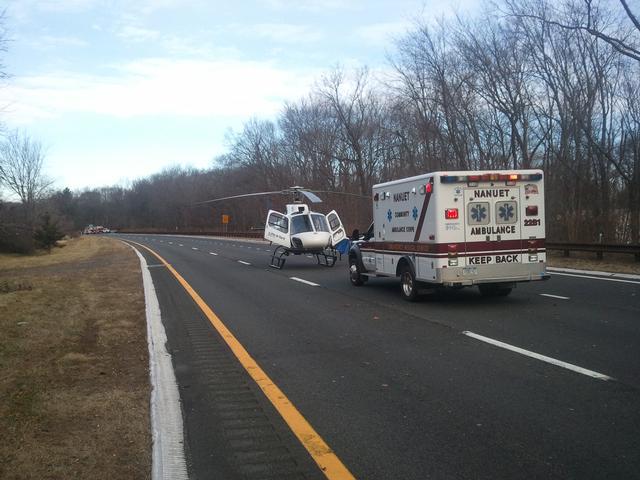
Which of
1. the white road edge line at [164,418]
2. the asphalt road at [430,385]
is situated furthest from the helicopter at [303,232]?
the white road edge line at [164,418]

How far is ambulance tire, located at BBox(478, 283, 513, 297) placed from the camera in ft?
42.7

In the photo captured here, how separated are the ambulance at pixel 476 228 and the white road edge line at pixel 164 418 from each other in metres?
5.46

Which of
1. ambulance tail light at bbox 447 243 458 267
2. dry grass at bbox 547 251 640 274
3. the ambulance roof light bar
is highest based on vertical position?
the ambulance roof light bar

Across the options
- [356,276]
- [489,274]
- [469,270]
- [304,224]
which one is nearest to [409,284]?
[469,270]

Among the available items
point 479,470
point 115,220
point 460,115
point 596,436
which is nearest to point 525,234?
point 596,436

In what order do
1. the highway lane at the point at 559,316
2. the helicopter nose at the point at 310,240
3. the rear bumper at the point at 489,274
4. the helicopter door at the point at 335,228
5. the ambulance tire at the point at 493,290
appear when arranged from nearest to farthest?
the highway lane at the point at 559,316 → the rear bumper at the point at 489,274 → the ambulance tire at the point at 493,290 → the helicopter nose at the point at 310,240 → the helicopter door at the point at 335,228

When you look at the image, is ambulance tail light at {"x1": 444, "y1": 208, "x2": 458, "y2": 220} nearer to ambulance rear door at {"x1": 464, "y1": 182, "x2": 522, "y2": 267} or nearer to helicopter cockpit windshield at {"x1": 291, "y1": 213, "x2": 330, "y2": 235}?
ambulance rear door at {"x1": 464, "y1": 182, "x2": 522, "y2": 267}

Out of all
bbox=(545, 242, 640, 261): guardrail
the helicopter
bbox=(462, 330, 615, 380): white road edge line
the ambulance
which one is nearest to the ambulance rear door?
the ambulance

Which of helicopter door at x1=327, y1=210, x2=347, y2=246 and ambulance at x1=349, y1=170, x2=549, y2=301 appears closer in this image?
ambulance at x1=349, y1=170, x2=549, y2=301

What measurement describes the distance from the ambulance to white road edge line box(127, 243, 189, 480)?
17.9 ft

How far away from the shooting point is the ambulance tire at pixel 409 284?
1244cm

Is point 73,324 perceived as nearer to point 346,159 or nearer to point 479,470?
point 479,470

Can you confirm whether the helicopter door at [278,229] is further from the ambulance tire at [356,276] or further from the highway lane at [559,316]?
the highway lane at [559,316]

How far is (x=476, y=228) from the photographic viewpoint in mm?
11531
